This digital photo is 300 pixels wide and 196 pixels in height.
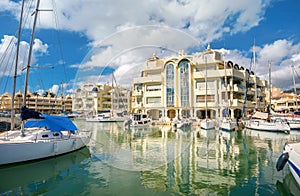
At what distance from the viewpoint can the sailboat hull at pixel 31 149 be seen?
34.0ft

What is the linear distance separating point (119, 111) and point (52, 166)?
43.1 m

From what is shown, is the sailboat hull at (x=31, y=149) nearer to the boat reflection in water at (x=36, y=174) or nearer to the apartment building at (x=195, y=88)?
the boat reflection in water at (x=36, y=174)

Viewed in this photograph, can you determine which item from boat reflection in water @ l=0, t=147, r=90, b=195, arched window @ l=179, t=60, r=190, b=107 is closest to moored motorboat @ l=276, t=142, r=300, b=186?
boat reflection in water @ l=0, t=147, r=90, b=195

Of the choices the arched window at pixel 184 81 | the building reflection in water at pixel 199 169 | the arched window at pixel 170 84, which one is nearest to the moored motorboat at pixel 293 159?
the building reflection in water at pixel 199 169

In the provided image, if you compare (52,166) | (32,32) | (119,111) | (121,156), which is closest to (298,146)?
(121,156)

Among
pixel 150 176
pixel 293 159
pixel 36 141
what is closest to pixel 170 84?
pixel 36 141

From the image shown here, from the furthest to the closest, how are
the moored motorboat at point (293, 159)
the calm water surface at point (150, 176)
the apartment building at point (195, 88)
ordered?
the apartment building at point (195, 88), the calm water surface at point (150, 176), the moored motorboat at point (293, 159)

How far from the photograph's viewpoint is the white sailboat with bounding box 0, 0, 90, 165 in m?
10.5

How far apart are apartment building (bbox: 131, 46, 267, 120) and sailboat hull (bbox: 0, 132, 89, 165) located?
94.6ft

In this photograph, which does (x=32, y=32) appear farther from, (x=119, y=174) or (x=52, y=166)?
(x=119, y=174)

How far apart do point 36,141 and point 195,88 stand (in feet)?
112

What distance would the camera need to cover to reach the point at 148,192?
285 inches

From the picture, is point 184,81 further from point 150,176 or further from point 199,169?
point 150,176

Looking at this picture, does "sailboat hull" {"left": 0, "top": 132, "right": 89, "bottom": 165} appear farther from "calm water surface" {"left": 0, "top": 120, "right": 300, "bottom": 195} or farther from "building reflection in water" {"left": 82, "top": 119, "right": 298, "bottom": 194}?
"building reflection in water" {"left": 82, "top": 119, "right": 298, "bottom": 194}
